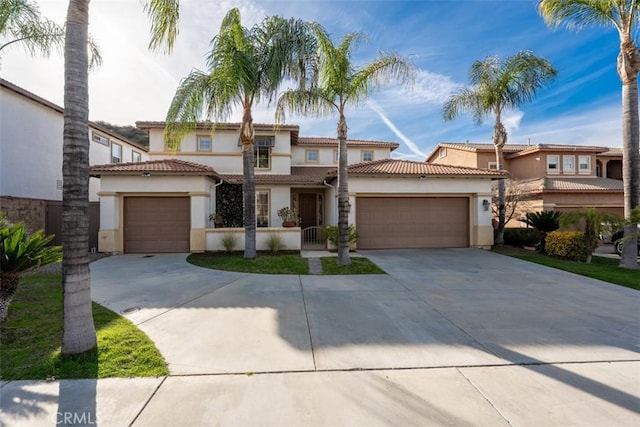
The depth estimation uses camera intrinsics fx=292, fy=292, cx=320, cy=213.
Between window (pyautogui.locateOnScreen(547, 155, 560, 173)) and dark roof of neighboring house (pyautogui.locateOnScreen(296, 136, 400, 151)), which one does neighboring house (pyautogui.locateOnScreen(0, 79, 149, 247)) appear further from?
window (pyautogui.locateOnScreen(547, 155, 560, 173))

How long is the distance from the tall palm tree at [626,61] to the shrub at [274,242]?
13.1m

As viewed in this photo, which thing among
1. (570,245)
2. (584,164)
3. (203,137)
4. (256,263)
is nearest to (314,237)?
(256,263)

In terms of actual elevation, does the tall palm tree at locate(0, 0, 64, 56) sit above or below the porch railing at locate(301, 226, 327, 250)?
above

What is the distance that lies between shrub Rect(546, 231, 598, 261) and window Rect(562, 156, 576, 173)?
11665mm

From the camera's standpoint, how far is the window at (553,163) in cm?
2055

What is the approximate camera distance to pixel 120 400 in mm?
3090

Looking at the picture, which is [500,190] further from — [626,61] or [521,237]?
[626,61]

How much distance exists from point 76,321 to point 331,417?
3.58 m

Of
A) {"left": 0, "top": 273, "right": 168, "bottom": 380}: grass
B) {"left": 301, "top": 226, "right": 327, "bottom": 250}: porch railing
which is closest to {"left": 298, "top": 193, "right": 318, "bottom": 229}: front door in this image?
{"left": 301, "top": 226, "right": 327, "bottom": 250}: porch railing

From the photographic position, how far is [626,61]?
1034cm

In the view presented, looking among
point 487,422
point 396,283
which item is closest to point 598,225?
point 396,283

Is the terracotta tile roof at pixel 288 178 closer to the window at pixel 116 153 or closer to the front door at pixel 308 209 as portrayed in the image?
the front door at pixel 308 209

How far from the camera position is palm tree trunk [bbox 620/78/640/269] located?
1040 centimetres

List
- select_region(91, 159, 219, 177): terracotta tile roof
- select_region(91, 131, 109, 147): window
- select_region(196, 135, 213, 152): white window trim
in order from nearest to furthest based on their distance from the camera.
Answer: select_region(91, 159, 219, 177): terracotta tile roof, select_region(196, 135, 213, 152): white window trim, select_region(91, 131, 109, 147): window
